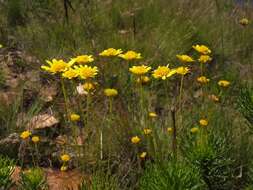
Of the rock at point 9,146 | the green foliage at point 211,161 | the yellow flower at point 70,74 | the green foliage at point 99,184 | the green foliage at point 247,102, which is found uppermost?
the yellow flower at point 70,74

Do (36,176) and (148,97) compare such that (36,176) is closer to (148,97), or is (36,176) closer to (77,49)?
(148,97)

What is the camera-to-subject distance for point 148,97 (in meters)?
3.97

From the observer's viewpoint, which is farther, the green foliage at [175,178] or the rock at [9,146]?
the rock at [9,146]

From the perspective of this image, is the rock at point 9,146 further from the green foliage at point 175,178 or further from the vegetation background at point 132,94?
the green foliage at point 175,178

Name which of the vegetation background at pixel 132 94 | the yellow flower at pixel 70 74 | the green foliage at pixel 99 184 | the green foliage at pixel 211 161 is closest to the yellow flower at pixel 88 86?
the yellow flower at pixel 70 74

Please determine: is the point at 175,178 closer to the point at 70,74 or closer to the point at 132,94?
the point at 70,74

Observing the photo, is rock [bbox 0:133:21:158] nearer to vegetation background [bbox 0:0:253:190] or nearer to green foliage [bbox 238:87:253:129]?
vegetation background [bbox 0:0:253:190]

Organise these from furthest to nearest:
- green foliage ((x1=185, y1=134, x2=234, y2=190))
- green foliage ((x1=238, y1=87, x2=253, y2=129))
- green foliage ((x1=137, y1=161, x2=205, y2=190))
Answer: green foliage ((x1=238, y1=87, x2=253, y2=129)) → green foliage ((x1=185, y1=134, x2=234, y2=190)) → green foliage ((x1=137, y1=161, x2=205, y2=190))

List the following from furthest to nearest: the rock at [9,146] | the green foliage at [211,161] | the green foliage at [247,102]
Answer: the rock at [9,146]
the green foliage at [247,102]
the green foliage at [211,161]

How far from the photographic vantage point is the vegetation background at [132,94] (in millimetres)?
2652

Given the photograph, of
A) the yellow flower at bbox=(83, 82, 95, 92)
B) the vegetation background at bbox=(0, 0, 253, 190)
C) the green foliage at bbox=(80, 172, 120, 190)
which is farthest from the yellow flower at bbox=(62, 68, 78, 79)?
the green foliage at bbox=(80, 172, 120, 190)

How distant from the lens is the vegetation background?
2652mm

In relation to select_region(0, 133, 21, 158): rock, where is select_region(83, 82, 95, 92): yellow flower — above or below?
above

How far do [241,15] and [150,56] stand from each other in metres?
2.81
